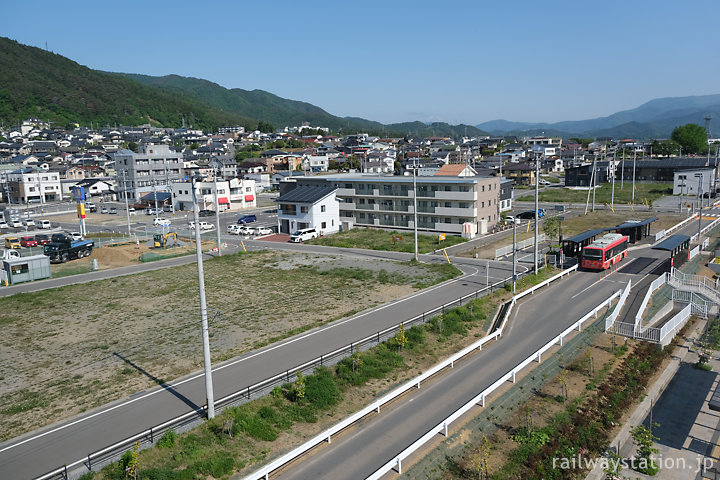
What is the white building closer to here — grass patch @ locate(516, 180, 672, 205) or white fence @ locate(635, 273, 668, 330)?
grass patch @ locate(516, 180, 672, 205)

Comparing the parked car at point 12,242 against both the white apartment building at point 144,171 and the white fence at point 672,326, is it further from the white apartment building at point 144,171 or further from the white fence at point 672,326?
the white fence at point 672,326

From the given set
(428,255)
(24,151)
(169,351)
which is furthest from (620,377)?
(24,151)

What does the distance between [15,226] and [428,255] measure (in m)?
51.2

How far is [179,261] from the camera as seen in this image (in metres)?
38.3

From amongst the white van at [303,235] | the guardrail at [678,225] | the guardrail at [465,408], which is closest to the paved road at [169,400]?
the guardrail at [465,408]

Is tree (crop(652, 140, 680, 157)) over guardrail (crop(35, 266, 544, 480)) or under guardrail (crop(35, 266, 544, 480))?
over

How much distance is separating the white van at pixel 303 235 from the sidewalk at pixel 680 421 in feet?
106

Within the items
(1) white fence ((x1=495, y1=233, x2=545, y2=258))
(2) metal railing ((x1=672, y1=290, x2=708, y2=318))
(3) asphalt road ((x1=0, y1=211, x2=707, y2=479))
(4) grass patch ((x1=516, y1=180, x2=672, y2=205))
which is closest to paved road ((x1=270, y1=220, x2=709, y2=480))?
(3) asphalt road ((x1=0, y1=211, x2=707, y2=479))

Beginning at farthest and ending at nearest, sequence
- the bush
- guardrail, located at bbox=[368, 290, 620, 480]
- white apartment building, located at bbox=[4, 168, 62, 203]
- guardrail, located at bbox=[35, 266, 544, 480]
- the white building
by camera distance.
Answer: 1. white apartment building, located at bbox=[4, 168, 62, 203]
2. the white building
3. the bush
4. guardrail, located at bbox=[35, 266, 544, 480]
5. guardrail, located at bbox=[368, 290, 620, 480]

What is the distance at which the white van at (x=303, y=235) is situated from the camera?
46.0m

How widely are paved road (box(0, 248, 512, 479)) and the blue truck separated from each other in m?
28.8

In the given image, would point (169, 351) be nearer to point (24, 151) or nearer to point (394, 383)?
point (394, 383)

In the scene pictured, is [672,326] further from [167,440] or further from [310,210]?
[310,210]

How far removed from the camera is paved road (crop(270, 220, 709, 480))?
12266mm
